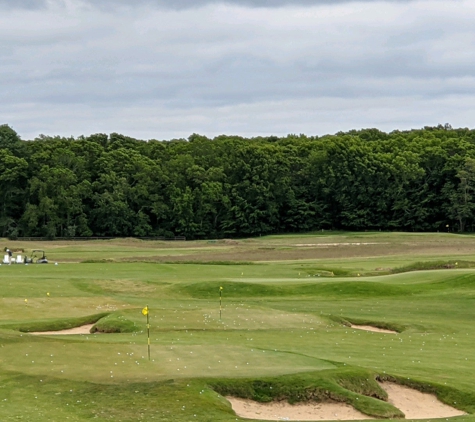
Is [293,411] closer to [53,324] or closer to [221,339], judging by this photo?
[221,339]

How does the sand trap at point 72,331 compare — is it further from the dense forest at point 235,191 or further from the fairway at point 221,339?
the dense forest at point 235,191

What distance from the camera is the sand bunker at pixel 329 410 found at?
2114 cm

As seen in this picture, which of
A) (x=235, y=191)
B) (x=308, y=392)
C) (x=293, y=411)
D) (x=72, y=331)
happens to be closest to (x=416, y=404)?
(x=308, y=392)

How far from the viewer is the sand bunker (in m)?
21.1

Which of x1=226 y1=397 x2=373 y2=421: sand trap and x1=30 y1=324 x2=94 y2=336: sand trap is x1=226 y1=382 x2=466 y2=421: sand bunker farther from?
x1=30 y1=324 x2=94 y2=336: sand trap

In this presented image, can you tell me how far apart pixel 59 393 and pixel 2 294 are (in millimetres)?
23787

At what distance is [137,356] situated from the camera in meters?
24.9

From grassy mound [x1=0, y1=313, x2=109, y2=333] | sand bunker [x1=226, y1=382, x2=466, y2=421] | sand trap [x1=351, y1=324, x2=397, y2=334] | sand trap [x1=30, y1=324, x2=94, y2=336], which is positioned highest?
grassy mound [x1=0, y1=313, x2=109, y2=333]

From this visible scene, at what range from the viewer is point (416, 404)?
22469 millimetres

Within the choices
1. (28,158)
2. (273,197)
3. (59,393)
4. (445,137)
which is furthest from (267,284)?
(445,137)

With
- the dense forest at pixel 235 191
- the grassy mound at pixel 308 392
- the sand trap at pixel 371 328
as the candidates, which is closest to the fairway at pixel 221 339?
the grassy mound at pixel 308 392

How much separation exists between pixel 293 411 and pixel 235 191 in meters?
114

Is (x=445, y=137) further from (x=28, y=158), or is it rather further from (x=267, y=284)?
(x=267, y=284)

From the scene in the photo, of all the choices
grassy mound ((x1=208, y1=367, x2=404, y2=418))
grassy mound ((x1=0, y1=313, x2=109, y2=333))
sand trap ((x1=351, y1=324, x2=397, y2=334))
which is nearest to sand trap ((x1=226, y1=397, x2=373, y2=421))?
grassy mound ((x1=208, y1=367, x2=404, y2=418))
